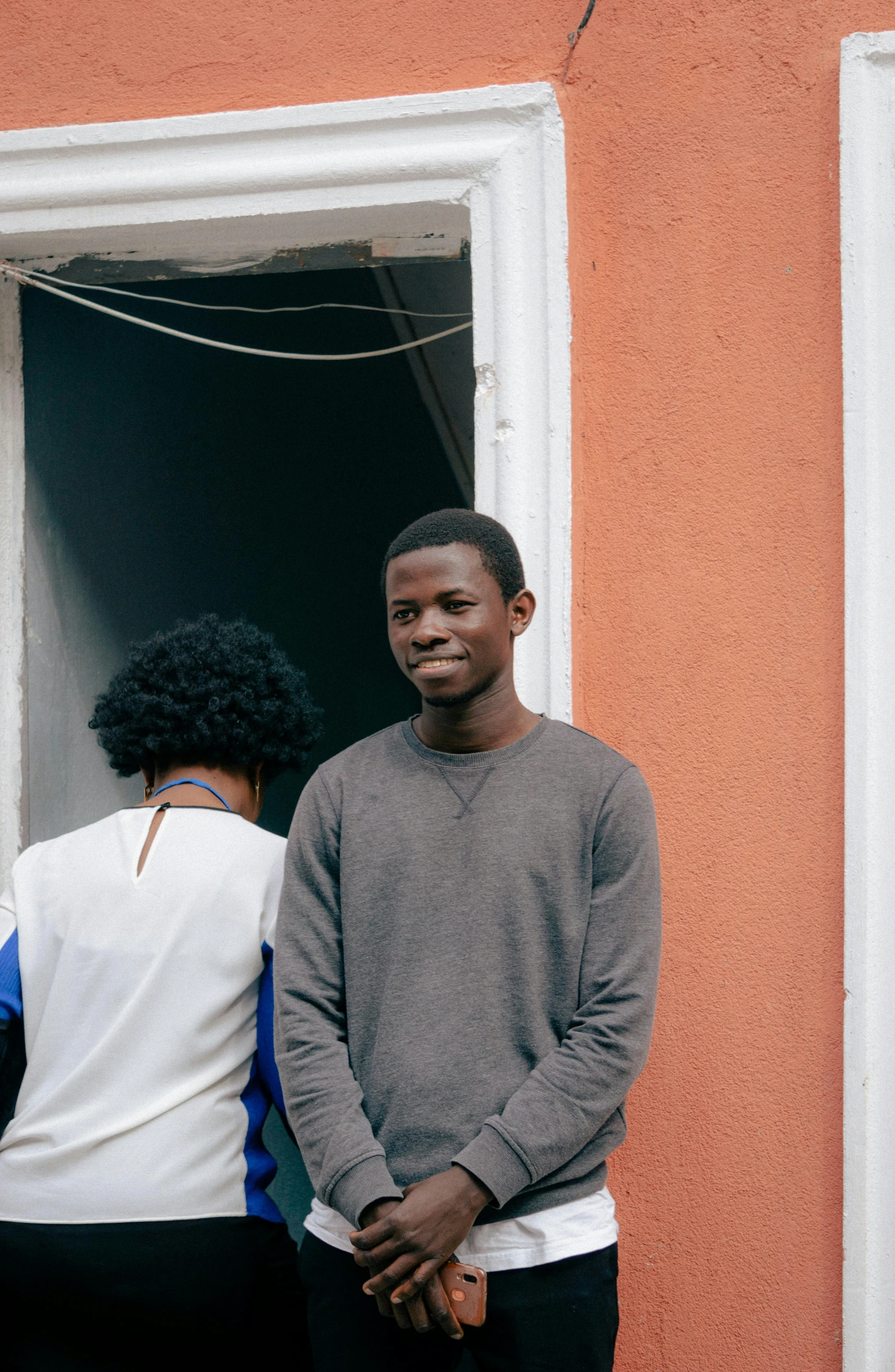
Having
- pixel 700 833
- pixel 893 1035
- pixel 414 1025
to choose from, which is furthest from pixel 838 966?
pixel 414 1025

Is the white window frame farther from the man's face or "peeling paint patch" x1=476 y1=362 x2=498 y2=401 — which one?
the man's face

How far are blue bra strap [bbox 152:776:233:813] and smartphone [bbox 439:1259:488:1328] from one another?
2.73ft

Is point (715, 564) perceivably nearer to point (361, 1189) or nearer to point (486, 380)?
point (486, 380)

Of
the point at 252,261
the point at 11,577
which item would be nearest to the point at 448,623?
the point at 252,261

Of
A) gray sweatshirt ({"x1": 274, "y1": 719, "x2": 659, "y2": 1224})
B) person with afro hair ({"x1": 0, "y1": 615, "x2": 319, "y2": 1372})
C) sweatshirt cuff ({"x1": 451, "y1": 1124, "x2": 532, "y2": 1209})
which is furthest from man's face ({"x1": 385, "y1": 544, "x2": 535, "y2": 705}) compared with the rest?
sweatshirt cuff ({"x1": 451, "y1": 1124, "x2": 532, "y2": 1209})

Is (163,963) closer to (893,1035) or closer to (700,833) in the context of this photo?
(700,833)

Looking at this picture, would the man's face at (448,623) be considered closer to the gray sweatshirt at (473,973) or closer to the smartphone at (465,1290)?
the gray sweatshirt at (473,973)

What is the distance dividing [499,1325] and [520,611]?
3.44ft

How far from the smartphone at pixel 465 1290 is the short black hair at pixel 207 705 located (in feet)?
3.15

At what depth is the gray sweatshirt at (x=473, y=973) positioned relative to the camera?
150cm

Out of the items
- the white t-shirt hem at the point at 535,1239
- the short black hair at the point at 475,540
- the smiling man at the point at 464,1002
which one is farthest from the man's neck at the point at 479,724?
the white t-shirt hem at the point at 535,1239

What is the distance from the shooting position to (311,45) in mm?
2352

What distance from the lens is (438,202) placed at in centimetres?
229

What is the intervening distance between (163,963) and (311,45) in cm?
194
